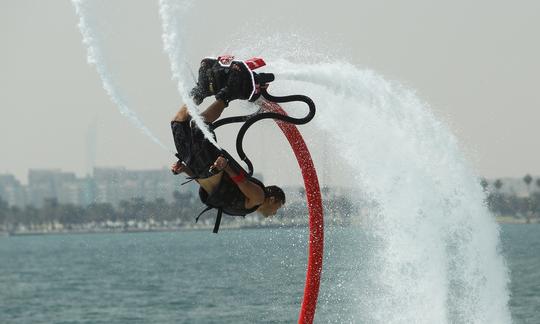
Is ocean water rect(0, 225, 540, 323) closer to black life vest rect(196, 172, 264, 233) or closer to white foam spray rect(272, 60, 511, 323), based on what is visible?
white foam spray rect(272, 60, 511, 323)

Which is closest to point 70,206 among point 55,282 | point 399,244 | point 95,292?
point 55,282

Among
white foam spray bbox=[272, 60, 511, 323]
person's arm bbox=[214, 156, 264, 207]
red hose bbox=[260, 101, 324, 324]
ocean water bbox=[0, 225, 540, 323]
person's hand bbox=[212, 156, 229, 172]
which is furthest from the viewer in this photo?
ocean water bbox=[0, 225, 540, 323]

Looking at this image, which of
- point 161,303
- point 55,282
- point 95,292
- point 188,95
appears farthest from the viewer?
point 55,282

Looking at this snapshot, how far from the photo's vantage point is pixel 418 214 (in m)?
15.2

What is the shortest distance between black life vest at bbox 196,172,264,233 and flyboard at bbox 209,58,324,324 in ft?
0.84

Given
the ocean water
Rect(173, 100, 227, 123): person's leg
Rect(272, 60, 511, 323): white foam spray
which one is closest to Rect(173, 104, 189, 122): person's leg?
Rect(173, 100, 227, 123): person's leg

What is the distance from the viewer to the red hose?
44.3ft

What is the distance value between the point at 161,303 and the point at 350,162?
35.8 metres

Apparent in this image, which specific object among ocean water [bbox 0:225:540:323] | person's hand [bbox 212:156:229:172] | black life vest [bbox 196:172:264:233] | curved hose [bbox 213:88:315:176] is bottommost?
ocean water [bbox 0:225:540:323]

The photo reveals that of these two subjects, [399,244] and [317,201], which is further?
[399,244]

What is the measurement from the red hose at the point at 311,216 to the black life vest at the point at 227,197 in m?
0.73

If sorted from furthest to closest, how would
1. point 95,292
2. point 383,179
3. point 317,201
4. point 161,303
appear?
point 95,292 → point 161,303 → point 383,179 → point 317,201

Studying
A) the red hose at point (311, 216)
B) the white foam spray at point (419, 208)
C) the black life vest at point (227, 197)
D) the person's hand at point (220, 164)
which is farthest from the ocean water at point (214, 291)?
the person's hand at point (220, 164)

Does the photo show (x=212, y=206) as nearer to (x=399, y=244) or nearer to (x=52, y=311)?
(x=399, y=244)
